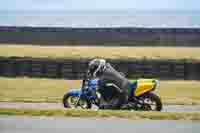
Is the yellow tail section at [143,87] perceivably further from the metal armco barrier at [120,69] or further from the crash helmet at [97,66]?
the metal armco barrier at [120,69]

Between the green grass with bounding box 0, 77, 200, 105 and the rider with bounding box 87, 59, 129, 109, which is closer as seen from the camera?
the rider with bounding box 87, 59, 129, 109

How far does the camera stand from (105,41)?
52.0 meters

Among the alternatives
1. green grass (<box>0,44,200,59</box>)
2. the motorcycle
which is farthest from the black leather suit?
green grass (<box>0,44,200,59</box>)

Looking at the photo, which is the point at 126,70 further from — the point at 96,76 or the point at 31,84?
the point at 96,76

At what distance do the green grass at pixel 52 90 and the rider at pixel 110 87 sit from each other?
3.90 m

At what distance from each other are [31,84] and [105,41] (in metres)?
29.9

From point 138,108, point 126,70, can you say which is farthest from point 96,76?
point 126,70

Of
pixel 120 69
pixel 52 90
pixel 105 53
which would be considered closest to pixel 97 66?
pixel 52 90

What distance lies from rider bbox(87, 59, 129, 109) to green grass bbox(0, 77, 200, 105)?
3.90 metres

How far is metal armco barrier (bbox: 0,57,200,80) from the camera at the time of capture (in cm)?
2440

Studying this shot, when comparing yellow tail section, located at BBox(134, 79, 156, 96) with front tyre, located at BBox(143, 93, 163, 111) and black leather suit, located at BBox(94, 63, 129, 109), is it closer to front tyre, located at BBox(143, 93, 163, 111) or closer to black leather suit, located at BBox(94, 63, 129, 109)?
front tyre, located at BBox(143, 93, 163, 111)

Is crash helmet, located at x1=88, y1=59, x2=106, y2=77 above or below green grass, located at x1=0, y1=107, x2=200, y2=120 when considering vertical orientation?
above

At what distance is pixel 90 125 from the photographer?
8.16 meters

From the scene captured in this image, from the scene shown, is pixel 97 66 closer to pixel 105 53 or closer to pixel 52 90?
pixel 52 90
